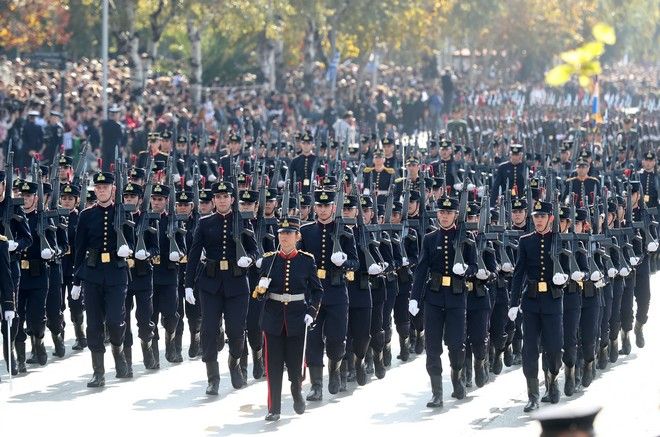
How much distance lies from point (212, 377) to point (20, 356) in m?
2.02

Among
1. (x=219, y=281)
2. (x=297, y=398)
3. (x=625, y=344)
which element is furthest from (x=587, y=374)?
(x=219, y=281)

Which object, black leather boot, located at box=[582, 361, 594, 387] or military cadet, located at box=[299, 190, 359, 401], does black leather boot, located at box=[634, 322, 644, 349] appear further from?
military cadet, located at box=[299, 190, 359, 401]

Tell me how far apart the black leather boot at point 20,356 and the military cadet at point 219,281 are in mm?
1859

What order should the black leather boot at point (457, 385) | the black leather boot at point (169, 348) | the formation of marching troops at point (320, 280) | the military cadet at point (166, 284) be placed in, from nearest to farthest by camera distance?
the formation of marching troops at point (320, 280)
the black leather boot at point (457, 385)
the military cadet at point (166, 284)
the black leather boot at point (169, 348)

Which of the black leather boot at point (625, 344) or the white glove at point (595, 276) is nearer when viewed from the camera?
the white glove at point (595, 276)

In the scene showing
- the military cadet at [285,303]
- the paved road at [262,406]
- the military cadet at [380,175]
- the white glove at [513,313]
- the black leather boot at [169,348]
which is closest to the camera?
the paved road at [262,406]

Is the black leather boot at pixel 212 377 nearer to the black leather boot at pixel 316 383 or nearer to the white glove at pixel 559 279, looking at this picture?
the black leather boot at pixel 316 383

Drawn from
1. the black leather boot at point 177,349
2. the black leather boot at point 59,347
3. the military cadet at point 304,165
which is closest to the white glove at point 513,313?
the black leather boot at point 177,349

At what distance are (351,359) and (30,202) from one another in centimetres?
306

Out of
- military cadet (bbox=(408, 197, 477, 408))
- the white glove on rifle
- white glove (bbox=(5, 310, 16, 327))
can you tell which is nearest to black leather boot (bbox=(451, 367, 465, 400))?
military cadet (bbox=(408, 197, 477, 408))

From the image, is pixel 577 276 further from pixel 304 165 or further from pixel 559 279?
pixel 304 165

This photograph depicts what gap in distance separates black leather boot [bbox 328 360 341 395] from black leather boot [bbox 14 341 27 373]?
107 inches

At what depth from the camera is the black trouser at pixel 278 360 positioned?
13.8m

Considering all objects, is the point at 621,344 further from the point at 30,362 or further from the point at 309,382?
the point at 30,362
